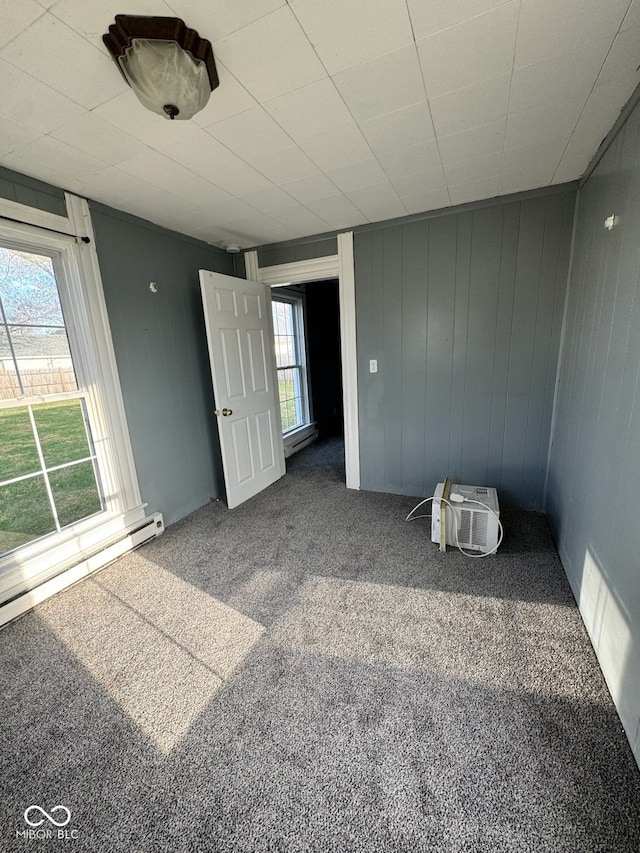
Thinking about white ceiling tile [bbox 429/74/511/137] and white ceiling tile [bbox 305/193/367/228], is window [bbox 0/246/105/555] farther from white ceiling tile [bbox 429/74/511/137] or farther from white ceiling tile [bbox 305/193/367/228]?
white ceiling tile [bbox 429/74/511/137]

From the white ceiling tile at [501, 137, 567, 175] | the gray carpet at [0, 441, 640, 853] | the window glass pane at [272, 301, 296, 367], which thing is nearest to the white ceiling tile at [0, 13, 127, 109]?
the white ceiling tile at [501, 137, 567, 175]

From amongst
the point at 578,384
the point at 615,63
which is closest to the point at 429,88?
the point at 615,63

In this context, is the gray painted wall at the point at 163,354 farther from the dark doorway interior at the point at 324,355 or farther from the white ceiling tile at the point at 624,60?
the white ceiling tile at the point at 624,60

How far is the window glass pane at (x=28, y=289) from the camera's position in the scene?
1851 mm

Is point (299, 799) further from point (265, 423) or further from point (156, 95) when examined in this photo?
point (265, 423)

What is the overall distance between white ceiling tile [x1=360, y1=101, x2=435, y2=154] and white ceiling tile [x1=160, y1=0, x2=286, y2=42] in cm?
66

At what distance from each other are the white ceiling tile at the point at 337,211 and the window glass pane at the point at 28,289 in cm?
172

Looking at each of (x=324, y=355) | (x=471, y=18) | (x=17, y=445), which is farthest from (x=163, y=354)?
(x=324, y=355)

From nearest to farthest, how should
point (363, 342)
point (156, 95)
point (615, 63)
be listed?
point (156, 95) < point (615, 63) < point (363, 342)

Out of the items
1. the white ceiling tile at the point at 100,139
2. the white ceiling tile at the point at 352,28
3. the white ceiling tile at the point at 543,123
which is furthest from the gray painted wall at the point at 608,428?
the white ceiling tile at the point at 100,139

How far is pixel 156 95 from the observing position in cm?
109

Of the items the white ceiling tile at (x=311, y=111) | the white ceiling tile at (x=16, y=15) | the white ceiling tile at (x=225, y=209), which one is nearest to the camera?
the white ceiling tile at (x=16, y=15)

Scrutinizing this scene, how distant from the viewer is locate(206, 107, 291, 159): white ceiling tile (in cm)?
144

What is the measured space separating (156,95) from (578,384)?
237 centimetres
